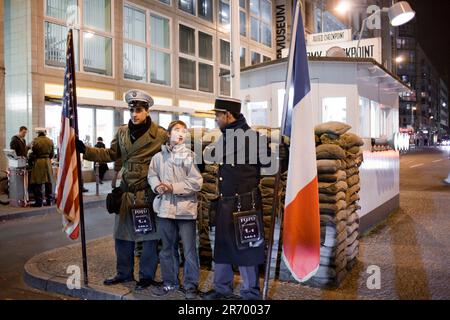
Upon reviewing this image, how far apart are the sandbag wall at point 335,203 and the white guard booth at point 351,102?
174cm

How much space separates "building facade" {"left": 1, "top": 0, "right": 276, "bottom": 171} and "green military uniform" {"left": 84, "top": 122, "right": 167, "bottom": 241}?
6.59 meters

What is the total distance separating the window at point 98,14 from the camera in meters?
18.5

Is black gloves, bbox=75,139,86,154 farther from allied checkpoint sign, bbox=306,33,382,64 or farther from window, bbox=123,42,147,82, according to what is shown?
window, bbox=123,42,147,82

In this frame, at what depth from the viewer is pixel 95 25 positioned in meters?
18.9

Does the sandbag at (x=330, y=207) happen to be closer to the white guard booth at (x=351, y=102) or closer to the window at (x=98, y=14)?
the white guard booth at (x=351, y=102)

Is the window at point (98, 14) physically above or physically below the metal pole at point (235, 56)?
above

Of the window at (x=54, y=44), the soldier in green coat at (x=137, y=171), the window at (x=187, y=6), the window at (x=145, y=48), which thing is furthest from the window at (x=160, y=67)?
the soldier in green coat at (x=137, y=171)

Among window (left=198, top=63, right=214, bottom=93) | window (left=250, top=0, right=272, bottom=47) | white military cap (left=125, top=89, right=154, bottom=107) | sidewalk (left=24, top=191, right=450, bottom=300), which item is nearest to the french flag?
sidewalk (left=24, top=191, right=450, bottom=300)

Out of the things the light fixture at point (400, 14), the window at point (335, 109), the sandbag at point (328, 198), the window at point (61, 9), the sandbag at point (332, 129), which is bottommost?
the sandbag at point (328, 198)

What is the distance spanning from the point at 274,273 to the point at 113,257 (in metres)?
2.42

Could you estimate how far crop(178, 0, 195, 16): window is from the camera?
23.5m

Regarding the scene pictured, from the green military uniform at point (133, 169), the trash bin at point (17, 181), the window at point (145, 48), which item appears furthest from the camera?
the window at point (145, 48)

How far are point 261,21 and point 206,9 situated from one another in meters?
6.38

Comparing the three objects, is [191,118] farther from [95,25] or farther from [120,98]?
[95,25]
